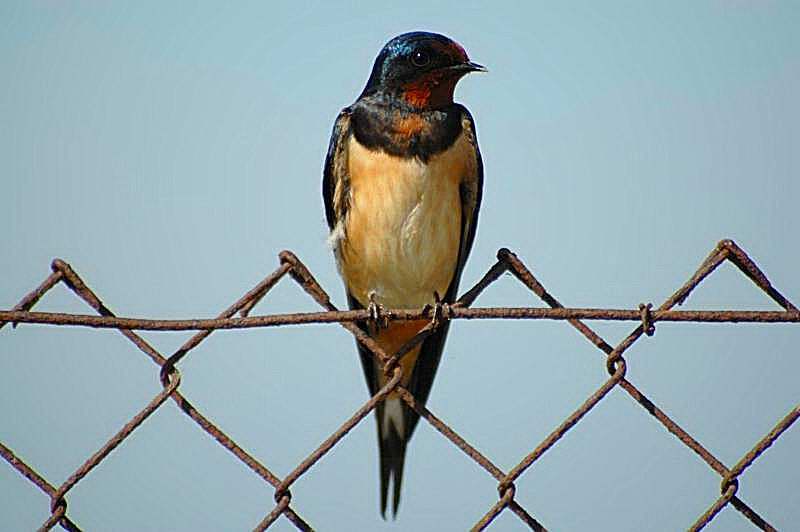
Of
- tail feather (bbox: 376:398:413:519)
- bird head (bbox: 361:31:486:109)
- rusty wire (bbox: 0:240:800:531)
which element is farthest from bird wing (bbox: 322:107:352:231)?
rusty wire (bbox: 0:240:800:531)

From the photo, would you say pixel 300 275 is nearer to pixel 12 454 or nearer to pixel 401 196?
pixel 12 454

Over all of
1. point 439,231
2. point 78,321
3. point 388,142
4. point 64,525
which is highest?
point 388,142

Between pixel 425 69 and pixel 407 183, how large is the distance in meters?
0.28

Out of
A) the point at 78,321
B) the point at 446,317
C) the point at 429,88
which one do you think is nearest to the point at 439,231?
the point at 429,88

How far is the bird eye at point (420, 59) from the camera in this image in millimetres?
2546

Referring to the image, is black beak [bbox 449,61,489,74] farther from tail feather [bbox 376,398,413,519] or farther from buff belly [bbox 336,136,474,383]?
tail feather [bbox 376,398,413,519]

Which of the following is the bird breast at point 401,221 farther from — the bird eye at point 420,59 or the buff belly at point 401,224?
the bird eye at point 420,59

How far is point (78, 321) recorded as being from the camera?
3.94 feet

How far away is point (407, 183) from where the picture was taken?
2420 mm

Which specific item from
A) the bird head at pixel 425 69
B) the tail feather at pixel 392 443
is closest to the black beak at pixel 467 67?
the bird head at pixel 425 69

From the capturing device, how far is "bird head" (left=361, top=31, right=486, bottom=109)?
2510mm

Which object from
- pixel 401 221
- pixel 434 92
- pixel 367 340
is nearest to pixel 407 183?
pixel 401 221

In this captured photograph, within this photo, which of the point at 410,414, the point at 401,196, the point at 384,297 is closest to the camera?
the point at 410,414

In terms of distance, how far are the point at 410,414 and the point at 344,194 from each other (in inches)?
21.0
